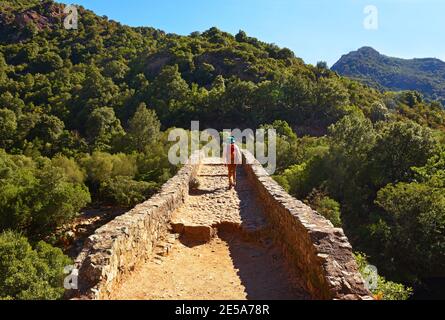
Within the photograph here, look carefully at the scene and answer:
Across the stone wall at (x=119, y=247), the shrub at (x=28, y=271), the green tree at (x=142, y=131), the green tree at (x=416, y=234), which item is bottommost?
the shrub at (x=28, y=271)

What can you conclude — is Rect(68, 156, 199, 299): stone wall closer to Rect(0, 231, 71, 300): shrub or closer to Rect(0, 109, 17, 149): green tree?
Rect(0, 231, 71, 300): shrub

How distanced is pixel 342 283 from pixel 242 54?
228ft

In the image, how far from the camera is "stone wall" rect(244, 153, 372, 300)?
15.7 ft

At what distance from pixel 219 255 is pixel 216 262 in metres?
0.44

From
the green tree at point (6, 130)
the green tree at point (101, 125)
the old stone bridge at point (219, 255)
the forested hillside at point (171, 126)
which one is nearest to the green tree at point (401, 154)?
the forested hillside at point (171, 126)

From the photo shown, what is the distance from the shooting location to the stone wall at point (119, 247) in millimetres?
5199

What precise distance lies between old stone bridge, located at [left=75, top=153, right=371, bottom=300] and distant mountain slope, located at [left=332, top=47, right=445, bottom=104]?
380 ft

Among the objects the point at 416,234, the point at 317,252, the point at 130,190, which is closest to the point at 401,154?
the point at 416,234

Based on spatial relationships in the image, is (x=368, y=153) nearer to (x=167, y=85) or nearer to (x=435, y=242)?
(x=435, y=242)

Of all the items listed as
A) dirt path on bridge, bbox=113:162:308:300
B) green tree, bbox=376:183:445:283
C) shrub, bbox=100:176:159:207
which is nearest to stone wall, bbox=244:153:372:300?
dirt path on bridge, bbox=113:162:308:300

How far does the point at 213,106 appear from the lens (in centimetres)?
5584

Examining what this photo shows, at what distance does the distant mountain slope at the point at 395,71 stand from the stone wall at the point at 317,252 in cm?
11698

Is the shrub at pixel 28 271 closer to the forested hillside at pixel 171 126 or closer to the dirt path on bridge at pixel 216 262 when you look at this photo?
the forested hillside at pixel 171 126

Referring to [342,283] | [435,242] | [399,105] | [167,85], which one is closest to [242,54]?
[167,85]
